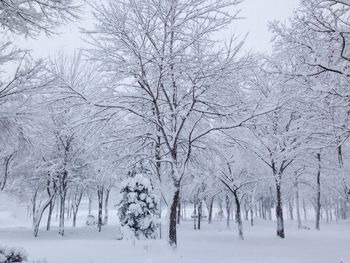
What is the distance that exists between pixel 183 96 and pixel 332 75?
20.6ft

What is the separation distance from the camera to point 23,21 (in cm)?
827

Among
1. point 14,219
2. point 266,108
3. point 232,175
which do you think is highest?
point 266,108

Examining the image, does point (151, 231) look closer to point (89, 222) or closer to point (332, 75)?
point (332, 75)

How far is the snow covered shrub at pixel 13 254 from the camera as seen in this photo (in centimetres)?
955

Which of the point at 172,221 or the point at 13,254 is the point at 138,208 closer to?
the point at 172,221

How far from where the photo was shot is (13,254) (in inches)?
381

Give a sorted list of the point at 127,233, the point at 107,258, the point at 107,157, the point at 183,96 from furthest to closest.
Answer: the point at 127,233
the point at 107,157
the point at 183,96
the point at 107,258

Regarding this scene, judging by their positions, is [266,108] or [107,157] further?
[107,157]

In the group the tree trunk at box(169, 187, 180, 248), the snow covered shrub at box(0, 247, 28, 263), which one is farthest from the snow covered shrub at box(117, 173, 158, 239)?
the snow covered shrub at box(0, 247, 28, 263)

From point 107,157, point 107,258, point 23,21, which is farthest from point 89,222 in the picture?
point 23,21

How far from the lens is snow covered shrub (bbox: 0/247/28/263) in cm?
955

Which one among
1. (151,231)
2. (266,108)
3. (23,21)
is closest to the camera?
(23,21)

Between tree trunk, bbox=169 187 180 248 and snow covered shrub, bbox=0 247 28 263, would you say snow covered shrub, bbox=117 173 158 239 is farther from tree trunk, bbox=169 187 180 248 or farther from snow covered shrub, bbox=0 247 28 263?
snow covered shrub, bbox=0 247 28 263

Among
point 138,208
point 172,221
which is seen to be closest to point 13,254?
point 172,221
